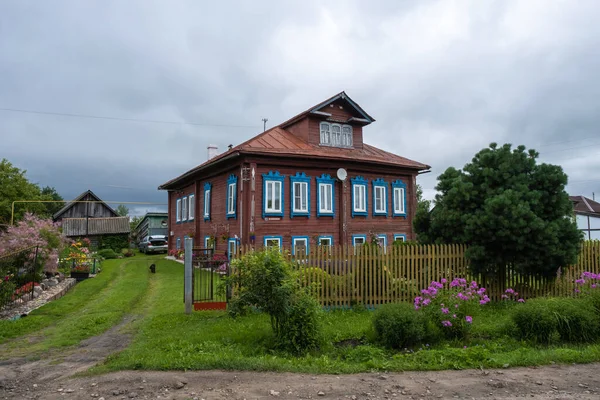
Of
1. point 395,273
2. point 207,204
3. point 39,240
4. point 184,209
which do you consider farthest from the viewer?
point 184,209

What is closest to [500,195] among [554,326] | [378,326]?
[554,326]

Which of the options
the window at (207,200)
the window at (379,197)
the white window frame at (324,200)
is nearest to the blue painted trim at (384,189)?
the window at (379,197)

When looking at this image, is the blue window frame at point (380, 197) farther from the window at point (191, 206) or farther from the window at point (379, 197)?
the window at point (191, 206)

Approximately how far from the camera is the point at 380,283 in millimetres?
11156

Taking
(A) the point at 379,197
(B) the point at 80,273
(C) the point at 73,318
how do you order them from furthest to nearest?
(A) the point at 379,197 → (B) the point at 80,273 → (C) the point at 73,318

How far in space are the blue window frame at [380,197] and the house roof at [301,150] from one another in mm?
1149

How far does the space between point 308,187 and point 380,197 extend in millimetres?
4766

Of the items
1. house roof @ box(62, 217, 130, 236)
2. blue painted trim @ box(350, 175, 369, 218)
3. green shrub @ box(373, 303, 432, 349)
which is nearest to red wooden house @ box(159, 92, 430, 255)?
blue painted trim @ box(350, 175, 369, 218)

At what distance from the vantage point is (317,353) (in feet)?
23.6

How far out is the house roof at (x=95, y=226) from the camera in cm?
4291

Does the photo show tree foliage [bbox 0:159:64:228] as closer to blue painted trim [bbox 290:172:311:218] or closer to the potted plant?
the potted plant

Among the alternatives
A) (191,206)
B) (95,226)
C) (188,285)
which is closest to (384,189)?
(191,206)

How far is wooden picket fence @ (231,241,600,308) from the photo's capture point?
10.9 meters

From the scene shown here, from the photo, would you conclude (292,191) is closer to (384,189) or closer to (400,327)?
(384,189)
